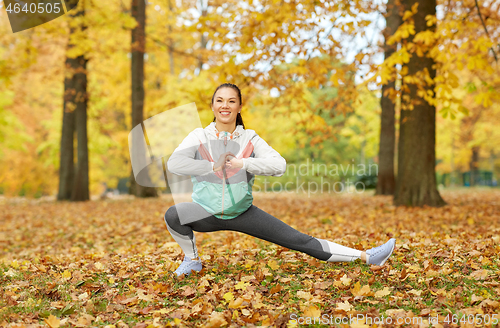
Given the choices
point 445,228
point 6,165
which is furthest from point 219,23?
point 6,165

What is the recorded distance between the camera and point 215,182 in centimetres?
336

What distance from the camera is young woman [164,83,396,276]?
3.23 m

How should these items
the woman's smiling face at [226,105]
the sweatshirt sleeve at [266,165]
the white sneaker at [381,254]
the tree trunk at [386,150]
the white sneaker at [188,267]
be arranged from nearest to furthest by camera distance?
the sweatshirt sleeve at [266,165]
the woman's smiling face at [226,105]
the white sneaker at [381,254]
the white sneaker at [188,267]
the tree trunk at [386,150]

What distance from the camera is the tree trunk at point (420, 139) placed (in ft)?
28.4

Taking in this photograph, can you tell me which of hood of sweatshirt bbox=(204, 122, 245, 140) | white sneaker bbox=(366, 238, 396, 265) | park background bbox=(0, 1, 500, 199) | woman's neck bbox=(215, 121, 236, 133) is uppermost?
park background bbox=(0, 1, 500, 199)

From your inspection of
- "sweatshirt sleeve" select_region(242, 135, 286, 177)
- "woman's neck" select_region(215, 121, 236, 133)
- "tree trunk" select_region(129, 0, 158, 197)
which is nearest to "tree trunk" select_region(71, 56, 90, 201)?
"tree trunk" select_region(129, 0, 158, 197)

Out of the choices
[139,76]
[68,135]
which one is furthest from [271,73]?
[68,135]

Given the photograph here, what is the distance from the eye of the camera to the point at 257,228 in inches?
139

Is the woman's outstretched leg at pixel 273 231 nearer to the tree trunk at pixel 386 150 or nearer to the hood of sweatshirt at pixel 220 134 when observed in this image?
the hood of sweatshirt at pixel 220 134

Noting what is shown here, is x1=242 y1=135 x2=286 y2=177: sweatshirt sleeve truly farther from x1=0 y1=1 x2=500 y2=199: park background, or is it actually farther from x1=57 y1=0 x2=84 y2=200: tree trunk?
x1=57 y1=0 x2=84 y2=200: tree trunk

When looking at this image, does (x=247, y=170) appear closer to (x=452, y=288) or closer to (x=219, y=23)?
(x=452, y=288)

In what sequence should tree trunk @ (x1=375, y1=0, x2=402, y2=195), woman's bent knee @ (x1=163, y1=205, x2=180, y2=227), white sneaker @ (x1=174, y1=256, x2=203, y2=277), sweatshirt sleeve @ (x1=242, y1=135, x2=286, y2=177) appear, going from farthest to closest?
tree trunk @ (x1=375, y1=0, x2=402, y2=195)
white sneaker @ (x1=174, y1=256, x2=203, y2=277)
woman's bent knee @ (x1=163, y1=205, x2=180, y2=227)
sweatshirt sleeve @ (x1=242, y1=135, x2=286, y2=177)

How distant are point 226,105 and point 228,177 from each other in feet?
2.05

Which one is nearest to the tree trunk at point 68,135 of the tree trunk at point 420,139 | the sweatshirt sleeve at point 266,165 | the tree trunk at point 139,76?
the tree trunk at point 139,76
